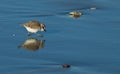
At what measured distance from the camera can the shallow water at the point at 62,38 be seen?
12.9 meters

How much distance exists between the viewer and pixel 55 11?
19.1 meters

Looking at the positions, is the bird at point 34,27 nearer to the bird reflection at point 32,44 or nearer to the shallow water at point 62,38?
the shallow water at point 62,38

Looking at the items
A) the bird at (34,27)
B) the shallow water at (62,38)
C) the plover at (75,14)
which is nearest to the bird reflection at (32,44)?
the shallow water at (62,38)

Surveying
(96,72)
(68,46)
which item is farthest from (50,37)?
(96,72)

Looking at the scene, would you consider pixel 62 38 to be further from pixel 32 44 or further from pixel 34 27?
pixel 32 44

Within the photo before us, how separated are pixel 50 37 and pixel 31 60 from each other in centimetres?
226

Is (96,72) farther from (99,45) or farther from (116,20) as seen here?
(116,20)

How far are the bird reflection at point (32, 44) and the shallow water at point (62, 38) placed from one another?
120mm

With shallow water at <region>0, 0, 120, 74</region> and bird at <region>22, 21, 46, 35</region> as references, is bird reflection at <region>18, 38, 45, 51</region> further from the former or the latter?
bird at <region>22, 21, 46, 35</region>

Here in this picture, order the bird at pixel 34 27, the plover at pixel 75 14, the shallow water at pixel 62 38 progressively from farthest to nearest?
the plover at pixel 75 14 < the bird at pixel 34 27 < the shallow water at pixel 62 38

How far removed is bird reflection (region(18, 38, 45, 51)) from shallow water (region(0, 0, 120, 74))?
0.39ft

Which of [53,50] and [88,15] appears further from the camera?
[88,15]

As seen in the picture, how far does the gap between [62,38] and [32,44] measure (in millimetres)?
1102

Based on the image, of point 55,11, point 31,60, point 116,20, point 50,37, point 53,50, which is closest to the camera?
point 31,60
